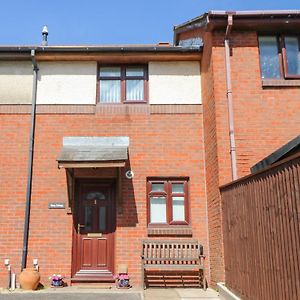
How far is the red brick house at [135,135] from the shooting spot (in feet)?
30.3

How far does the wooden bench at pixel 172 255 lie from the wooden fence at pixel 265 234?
56.7 inches

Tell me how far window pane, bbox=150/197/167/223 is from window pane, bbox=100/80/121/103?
2794 mm

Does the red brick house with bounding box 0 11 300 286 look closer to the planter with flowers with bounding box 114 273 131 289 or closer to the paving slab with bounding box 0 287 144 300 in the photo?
the planter with flowers with bounding box 114 273 131 289

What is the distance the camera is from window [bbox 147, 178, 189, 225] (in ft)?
32.4

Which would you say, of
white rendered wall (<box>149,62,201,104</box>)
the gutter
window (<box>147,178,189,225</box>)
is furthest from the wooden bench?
the gutter

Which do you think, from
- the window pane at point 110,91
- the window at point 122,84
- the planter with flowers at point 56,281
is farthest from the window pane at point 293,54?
the planter with flowers at point 56,281

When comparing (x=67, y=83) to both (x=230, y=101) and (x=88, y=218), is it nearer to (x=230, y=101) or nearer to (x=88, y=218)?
(x=88, y=218)

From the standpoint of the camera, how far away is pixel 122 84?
10672 millimetres

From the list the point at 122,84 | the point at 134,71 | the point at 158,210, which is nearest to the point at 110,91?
the point at 122,84

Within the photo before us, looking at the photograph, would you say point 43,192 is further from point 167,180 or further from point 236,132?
→ point 236,132

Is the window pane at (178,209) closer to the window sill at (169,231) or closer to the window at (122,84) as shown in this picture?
the window sill at (169,231)

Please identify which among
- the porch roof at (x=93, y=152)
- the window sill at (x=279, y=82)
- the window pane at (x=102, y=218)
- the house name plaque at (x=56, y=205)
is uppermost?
the window sill at (x=279, y=82)

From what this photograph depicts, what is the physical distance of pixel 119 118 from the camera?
10.4 metres

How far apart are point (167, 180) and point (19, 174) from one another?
365cm
